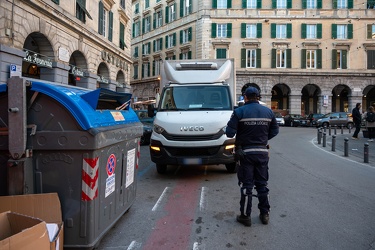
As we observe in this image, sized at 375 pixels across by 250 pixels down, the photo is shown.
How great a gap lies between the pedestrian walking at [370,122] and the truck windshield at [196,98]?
1172 centimetres

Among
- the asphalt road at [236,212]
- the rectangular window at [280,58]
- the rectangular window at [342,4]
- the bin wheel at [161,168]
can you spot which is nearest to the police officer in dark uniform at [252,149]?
the asphalt road at [236,212]

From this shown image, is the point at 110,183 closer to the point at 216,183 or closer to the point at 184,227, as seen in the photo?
the point at 184,227

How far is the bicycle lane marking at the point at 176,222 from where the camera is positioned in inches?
140

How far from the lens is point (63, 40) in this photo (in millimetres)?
15852

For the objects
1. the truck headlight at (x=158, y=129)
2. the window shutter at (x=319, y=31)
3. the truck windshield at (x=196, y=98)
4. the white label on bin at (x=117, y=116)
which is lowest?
the truck headlight at (x=158, y=129)

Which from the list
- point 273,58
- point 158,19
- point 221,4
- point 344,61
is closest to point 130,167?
point 273,58

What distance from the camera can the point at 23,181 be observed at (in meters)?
2.87

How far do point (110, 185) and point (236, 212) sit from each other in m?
2.16

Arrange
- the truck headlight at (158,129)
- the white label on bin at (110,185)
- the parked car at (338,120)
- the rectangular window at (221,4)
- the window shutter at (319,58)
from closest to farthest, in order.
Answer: the white label on bin at (110,185)
the truck headlight at (158,129)
the parked car at (338,120)
the window shutter at (319,58)
the rectangular window at (221,4)

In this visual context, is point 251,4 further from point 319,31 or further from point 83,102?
point 83,102

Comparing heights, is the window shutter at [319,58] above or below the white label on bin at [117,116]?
above

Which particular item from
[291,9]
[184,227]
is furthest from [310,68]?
[184,227]

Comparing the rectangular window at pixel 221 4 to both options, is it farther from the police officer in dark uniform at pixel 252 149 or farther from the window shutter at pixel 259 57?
the police officer in dark uniform at pixel 252 149

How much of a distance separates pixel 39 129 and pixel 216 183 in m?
4.31
